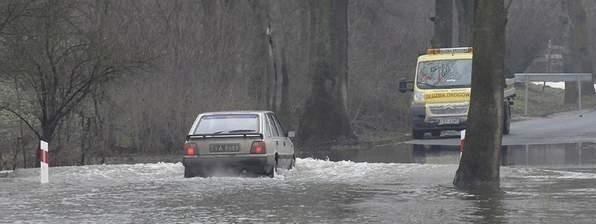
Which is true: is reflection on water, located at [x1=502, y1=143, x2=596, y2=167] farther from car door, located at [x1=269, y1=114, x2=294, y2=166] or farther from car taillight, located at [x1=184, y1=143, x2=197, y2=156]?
car taillight, located at [x1=184, y1=143, x2=197, y2=156]

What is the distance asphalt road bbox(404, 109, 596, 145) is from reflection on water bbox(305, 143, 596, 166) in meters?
1.74

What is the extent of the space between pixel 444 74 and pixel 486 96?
17056 mm

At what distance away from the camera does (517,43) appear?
74188 mm

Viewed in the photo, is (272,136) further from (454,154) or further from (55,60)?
(454,154)

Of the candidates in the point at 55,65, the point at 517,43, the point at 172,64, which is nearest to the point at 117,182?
the point at 55,65

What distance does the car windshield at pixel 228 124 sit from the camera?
21812 mm

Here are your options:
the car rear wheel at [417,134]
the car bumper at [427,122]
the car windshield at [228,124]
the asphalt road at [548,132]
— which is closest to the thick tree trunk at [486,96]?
the car windshield at [228,124]

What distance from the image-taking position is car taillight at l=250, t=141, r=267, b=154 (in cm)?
2138

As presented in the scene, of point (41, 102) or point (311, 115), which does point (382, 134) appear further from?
point (41, 102)

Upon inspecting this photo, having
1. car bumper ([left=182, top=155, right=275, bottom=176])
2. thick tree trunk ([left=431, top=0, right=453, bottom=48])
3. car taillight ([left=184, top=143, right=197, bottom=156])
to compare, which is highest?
thick tree trunk ([left=431, top=0, right=453, bottom=48])

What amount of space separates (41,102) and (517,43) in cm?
5170

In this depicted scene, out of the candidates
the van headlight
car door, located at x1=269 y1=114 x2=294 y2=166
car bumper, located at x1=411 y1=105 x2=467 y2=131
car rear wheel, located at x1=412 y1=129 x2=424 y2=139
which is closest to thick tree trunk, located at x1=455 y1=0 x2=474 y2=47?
car rear wheel, located at x1=412 y1=129 x2=424 y2=139

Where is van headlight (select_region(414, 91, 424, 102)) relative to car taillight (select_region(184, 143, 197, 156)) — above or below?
above

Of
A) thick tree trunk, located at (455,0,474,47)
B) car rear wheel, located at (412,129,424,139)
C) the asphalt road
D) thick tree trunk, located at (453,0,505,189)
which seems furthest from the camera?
thick tree trunk, located at (455,0,474,47)
